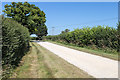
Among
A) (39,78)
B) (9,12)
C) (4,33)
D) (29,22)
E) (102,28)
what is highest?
(9,12)

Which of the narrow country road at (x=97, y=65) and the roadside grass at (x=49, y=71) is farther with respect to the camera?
the narrow country road at (x=97, y=65)

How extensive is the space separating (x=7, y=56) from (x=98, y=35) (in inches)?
472

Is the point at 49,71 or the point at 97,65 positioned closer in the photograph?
the point at 49,71

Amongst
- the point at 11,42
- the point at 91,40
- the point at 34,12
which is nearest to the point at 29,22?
the point at 34,12

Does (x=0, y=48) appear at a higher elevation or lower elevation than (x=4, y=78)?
higher

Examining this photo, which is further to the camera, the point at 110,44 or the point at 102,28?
the point at 102,28

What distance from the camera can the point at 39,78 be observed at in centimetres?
395

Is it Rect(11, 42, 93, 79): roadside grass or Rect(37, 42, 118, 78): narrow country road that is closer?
Rect(11, 42, 93, 79): roadside grass

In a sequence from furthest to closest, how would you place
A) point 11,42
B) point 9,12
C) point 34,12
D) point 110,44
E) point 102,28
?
point 34,12 → point 9,12 → point 102,28 → point 110,44 → point 11,42

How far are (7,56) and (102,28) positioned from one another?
12.5 m

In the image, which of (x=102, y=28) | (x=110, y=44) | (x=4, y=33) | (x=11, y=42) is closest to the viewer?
(x=4, y=33)

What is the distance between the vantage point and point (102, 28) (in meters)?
12.6

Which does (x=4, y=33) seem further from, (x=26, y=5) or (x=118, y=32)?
(x=26, y=5)

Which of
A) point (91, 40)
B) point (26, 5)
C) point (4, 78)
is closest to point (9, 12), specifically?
point (26, 5)
